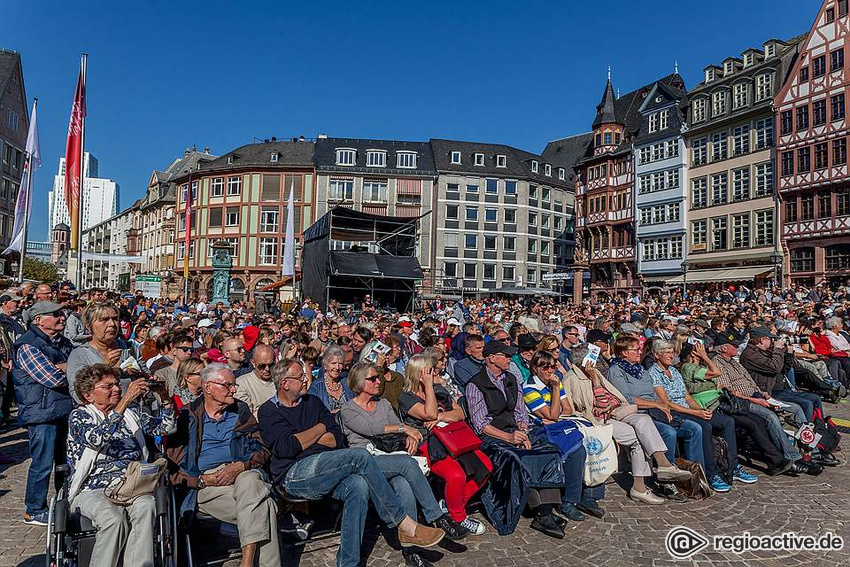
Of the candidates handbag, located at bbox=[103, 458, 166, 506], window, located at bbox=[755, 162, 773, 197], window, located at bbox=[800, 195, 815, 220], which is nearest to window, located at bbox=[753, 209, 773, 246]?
window, located at bbox=[755, 162, 773, 197]

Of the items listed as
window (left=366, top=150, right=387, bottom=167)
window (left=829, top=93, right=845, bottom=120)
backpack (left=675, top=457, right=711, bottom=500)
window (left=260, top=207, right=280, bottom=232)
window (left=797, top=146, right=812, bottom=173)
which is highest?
window (left=366, top=150, right=387, bottom=167)

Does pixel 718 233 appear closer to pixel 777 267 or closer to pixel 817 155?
pixel 777 267

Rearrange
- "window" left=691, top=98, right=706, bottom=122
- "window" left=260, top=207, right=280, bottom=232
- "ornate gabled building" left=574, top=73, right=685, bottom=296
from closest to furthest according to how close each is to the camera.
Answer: "window" left=691, top=98, right=706, bottom=122 → "ornate gabled building" left=574, top=73, right=685, bottom=296 → "window" left=260, top=207, right=280, bottom=232

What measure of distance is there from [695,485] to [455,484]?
271 cm

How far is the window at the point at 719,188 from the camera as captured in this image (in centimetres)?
3817

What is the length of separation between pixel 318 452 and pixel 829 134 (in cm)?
3616

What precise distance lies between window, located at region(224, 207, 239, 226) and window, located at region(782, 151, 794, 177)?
136ft

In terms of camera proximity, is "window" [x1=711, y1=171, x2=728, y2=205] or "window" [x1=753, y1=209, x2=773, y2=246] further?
"window" [x1=711, y1=171, x2=728, y2=205]

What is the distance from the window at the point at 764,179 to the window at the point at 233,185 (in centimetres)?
4036

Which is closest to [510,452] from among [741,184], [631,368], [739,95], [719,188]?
[631,368]

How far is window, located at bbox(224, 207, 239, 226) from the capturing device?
53.5 m

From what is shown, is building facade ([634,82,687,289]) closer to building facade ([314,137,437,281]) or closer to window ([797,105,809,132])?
window ([797,105,809,132])

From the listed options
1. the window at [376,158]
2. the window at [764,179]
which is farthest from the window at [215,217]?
the window at [764,179]

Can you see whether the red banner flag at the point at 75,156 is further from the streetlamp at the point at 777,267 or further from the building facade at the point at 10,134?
the building facade at the point at 10,134
